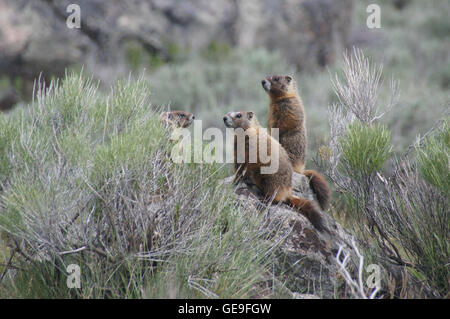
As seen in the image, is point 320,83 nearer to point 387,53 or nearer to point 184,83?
point 184,83

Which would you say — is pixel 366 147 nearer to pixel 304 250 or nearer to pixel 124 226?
pixel 304 250

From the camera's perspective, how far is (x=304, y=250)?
438 centimetres

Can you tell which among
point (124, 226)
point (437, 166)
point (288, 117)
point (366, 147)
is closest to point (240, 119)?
point (288, 117)

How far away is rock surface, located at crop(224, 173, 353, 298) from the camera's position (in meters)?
4.18

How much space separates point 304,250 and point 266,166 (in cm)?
96

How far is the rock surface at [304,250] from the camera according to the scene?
165 inches

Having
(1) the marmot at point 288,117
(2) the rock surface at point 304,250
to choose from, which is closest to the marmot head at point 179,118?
(2) the rock surface at point 304,250

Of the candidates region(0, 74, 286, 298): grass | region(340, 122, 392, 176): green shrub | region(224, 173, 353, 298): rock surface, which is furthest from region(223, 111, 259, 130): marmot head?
region(340, 122, 392, 176): green shrub

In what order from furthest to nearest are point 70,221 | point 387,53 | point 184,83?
1. point 387,53
2. point 184,83
3. point 70,221

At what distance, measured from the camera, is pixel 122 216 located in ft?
12.5

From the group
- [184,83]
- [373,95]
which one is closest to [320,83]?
[184,83]

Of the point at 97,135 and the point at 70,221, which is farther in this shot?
the point at 97,135

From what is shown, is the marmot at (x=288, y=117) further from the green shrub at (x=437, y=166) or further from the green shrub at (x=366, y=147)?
the green shrub at (x=437, y=166)
